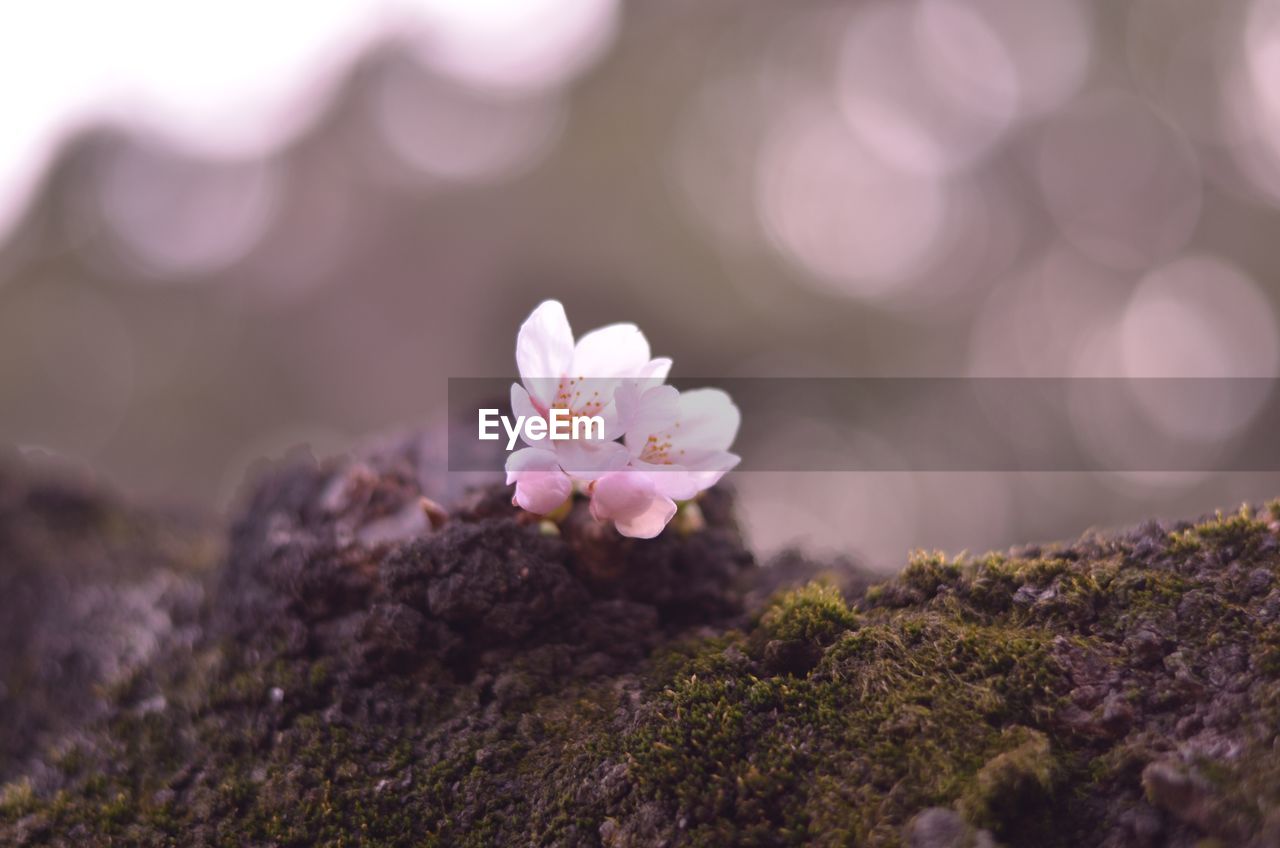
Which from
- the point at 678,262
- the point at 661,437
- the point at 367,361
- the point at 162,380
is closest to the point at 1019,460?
the point at 678,262

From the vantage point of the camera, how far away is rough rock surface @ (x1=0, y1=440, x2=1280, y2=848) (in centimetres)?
180

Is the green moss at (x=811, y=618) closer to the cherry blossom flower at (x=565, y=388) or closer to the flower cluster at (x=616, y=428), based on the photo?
the flower cluster at (x=616, y=428)

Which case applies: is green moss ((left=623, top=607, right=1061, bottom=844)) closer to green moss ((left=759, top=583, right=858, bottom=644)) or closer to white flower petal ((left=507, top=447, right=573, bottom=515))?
green moss ((left=759, top=583, right=858, bottom=644))

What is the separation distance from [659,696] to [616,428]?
712 mm

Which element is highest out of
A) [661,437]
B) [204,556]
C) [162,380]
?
[162,380]

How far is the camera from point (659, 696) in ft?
7.22

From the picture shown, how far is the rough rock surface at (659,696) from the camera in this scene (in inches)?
70.9

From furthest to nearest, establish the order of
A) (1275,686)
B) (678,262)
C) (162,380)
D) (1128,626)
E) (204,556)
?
(162,380)
(678,262)
(204,556)
(1128,626)
(1275,686)

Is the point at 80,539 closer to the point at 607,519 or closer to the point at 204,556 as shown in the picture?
the point at 204,556

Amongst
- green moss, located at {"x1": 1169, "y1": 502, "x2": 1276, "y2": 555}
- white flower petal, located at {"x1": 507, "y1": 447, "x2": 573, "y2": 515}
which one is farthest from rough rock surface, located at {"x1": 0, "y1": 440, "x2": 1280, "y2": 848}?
white flower petal, located at {"x1": 507, "y1": 447, "x2": 573, "y2": 515}

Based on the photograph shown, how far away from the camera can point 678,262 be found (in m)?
11.7

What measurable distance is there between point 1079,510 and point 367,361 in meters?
11.0

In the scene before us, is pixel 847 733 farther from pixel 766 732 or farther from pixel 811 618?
pixel 811 618

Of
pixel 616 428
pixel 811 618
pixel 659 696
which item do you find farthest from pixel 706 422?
pixel 659 696
